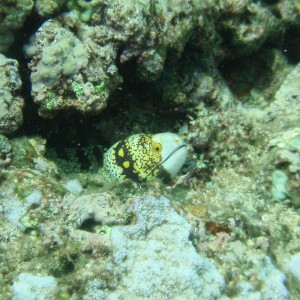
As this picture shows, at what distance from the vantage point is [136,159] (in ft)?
15.2

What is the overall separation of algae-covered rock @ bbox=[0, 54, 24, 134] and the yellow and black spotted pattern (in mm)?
1449

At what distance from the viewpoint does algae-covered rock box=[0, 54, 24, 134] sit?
3560 mm

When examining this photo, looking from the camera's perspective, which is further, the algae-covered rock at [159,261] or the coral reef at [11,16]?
the coral reef at [11,16]

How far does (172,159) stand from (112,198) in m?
1.50

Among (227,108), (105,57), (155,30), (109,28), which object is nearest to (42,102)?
(105,57)

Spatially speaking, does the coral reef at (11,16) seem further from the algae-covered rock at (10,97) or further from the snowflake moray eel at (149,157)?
the snowflake moray eel at (149,157)

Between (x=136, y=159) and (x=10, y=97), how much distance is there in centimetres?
174

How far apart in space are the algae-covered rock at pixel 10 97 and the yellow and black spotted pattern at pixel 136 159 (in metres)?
1.45

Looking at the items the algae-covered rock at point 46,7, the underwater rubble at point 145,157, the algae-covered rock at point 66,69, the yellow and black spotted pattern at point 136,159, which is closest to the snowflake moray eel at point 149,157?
the yellow and black spotted pattern at point 136,159

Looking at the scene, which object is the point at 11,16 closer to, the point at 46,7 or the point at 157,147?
the point at 46,7

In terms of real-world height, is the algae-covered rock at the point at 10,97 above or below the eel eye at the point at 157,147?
above

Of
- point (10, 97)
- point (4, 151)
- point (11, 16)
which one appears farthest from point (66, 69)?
point (4, 151)

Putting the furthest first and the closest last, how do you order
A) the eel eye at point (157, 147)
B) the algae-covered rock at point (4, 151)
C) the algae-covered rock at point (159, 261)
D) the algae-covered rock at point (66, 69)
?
the eel eye at point (157, 147) → the algae-covered rock at point (66, 69) → the algae-covered rock at point (4, 151) → the algae-covered rock at point (159, 261)

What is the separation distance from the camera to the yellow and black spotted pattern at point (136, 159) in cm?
458
